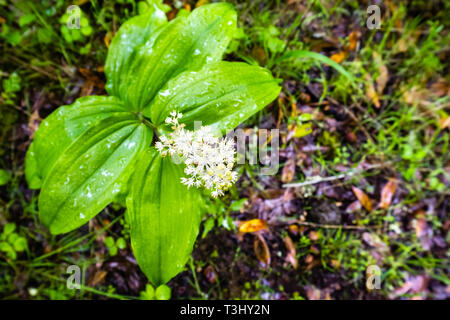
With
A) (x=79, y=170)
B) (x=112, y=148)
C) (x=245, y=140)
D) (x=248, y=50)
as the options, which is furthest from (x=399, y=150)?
(x=79, y=170)

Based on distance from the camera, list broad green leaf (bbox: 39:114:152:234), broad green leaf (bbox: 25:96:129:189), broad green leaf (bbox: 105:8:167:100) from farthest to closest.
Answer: broad green leaf (bbox: 105:8:167:100), broad green leaf (bbox: 25:96:129:189), broad green leaf (bbox: 39:114:152:234)

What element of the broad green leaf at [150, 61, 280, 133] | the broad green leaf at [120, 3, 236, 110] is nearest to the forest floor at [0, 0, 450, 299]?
the broad green leaf at [120, 3, 236, 110]

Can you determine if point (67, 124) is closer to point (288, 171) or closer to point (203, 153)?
point (203, 153)

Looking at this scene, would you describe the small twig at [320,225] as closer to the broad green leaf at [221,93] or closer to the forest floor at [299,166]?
the forest floor at [299,166]

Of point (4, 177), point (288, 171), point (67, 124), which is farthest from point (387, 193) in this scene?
point (4, 177)

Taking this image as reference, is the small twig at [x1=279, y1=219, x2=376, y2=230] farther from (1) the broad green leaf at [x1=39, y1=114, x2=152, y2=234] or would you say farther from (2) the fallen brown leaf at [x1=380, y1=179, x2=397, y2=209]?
(1) the broad green leaf at [x1=39, y1=114, x2=152, y2=234]

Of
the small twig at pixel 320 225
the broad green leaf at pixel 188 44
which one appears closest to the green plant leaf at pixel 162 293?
the small twig at pixel 320 225
